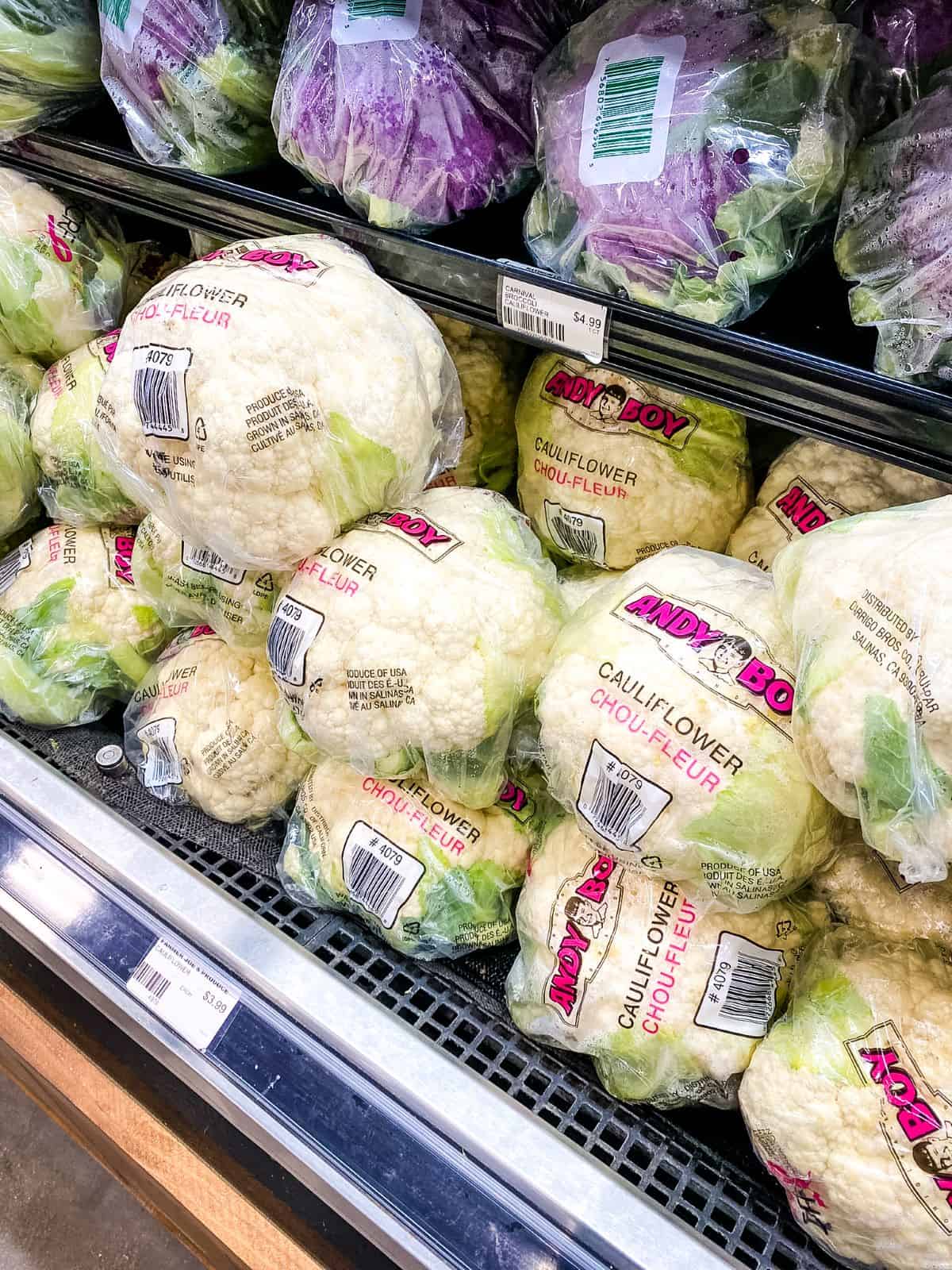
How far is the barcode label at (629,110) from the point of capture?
2.86ft

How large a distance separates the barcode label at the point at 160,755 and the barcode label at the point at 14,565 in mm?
361

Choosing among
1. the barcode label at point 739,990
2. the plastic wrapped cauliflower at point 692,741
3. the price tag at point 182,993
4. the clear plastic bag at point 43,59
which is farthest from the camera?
the clear plastic bag at point 43,59

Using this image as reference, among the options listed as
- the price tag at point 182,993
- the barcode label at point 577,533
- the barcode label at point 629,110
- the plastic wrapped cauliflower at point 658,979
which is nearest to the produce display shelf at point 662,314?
the barcode label at point 629,110

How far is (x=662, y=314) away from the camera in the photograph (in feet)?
2.85

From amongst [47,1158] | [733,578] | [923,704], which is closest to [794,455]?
[733,578]

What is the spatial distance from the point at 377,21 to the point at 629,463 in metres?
0.55

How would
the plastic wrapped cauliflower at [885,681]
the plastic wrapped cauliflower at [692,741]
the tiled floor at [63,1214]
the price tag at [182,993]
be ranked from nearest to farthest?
the plastic wrapped cauliflower at [885,681]
the plastic wrapped cauliflower at [692,741]
the price tag at [182,993]
the tiled floor at [63,1214]

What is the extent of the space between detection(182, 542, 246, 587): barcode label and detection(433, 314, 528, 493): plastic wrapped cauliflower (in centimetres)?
31

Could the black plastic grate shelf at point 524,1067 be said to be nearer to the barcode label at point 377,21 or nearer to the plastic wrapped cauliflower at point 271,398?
the plastic wrapped cauliflower at point 271,398

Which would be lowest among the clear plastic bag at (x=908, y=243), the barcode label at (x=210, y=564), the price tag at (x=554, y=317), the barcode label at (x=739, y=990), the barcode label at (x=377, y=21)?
the barcode label at (x=739, y=990)

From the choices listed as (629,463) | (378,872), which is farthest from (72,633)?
(629,463)

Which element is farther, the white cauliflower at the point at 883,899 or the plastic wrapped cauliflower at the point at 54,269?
the plastic wrapped cauliflower at the point at 54,269

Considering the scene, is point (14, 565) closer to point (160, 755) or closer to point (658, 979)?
point (160, 755)

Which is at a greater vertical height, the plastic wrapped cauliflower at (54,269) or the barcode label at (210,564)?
the plastic wrapped cauliflower at (54,269)
